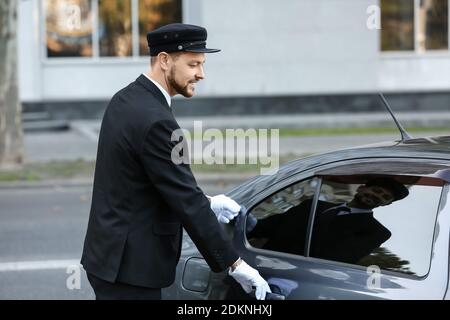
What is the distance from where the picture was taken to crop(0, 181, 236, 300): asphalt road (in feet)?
22.6

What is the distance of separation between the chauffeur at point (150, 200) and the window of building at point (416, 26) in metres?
20.3

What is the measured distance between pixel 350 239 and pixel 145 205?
86 cm

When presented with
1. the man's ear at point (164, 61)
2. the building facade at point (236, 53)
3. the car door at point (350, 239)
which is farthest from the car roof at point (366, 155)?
the building facade at point (236, 53)

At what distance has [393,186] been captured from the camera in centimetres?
342

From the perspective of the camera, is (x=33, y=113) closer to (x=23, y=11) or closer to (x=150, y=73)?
(x=23, y=11)

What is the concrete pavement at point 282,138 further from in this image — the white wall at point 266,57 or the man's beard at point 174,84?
the man's beard at point 174,84

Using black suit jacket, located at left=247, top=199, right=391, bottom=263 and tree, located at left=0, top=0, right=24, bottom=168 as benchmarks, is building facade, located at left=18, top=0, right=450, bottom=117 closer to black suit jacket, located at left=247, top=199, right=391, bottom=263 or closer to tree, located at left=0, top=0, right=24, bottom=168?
tree, located at left=0, top=0, right=24, bottom=168

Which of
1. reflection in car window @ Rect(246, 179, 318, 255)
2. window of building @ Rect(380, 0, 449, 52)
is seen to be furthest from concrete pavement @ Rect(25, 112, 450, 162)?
reflection in car window @ Rect(246, 179, 318, 255)

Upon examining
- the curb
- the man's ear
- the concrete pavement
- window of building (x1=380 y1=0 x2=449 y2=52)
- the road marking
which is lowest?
the road marking

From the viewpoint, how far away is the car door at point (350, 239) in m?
3.21

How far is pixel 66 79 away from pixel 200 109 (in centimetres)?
358

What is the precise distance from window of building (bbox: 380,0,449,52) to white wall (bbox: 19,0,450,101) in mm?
1014

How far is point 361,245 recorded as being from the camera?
3484 millimetres

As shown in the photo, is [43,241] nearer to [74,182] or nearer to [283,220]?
[74,182]
